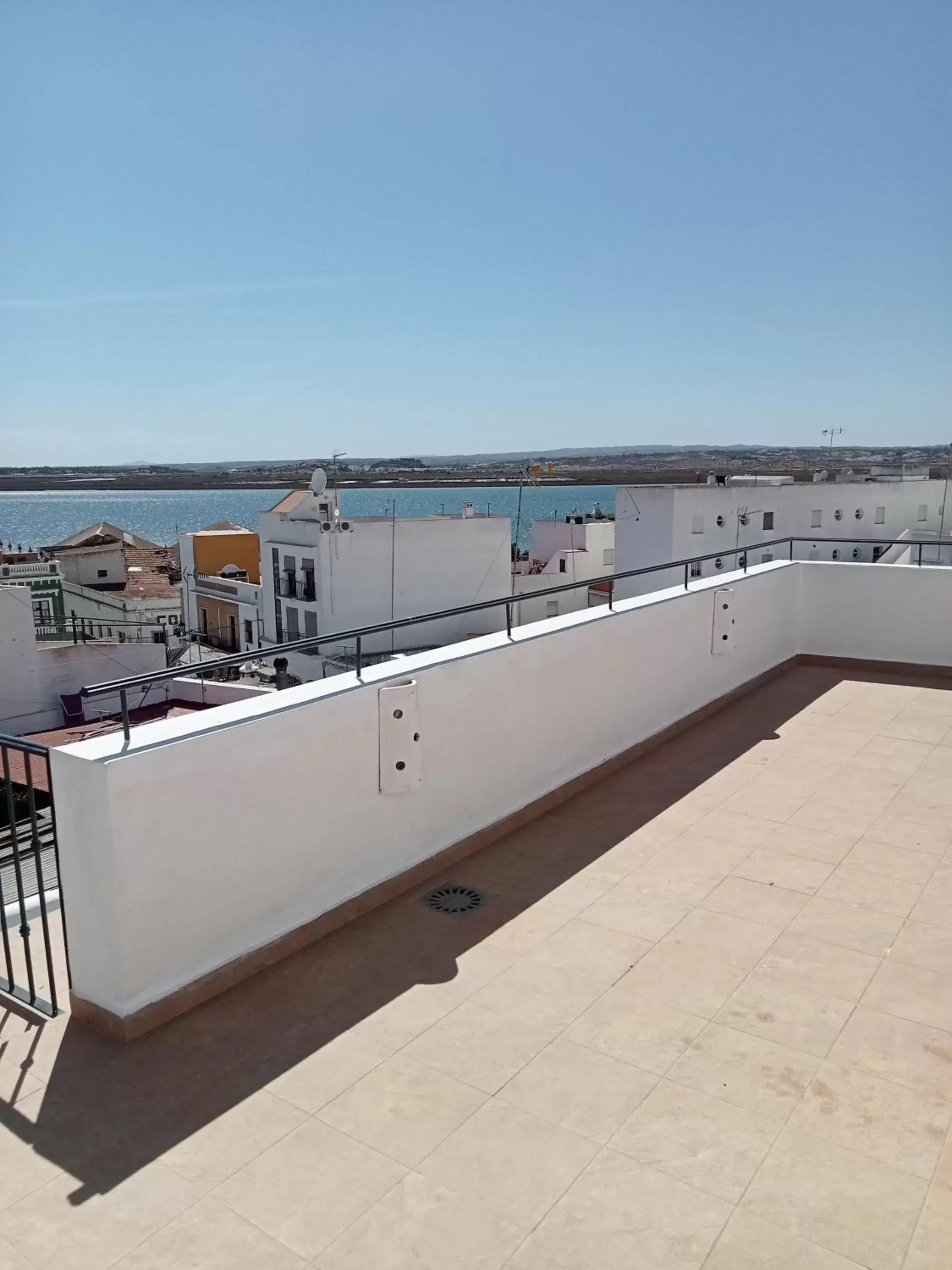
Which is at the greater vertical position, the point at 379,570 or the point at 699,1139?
the point at 699,1139

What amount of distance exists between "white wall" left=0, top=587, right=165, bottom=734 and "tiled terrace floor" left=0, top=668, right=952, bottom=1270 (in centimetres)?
2055

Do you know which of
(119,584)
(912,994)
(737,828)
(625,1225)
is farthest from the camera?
(119,584)

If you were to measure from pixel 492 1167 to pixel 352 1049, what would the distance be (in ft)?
2.61

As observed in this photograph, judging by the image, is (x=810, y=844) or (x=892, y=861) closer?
(x=892, y=861)

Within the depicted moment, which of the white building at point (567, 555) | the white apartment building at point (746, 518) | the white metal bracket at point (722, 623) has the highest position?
the white metal bracket at point (722, 623)

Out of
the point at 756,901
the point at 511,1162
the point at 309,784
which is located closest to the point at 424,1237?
the point at 511,1162

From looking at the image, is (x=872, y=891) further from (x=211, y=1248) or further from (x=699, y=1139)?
(x=211, y=1248)

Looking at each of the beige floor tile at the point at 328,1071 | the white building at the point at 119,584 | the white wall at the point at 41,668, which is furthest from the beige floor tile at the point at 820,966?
the white building at the point at 119,584

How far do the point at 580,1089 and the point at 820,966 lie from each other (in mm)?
1353

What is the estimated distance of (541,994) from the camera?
3.80 meters

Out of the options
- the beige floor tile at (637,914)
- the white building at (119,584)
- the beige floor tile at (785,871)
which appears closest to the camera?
the beige floor tile at (637,914)

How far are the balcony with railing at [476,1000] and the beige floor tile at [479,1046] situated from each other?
1cm

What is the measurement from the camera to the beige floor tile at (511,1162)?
2.73 metres

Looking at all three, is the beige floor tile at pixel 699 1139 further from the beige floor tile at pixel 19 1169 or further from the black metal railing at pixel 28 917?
the black metal railing at pixel 28 917
